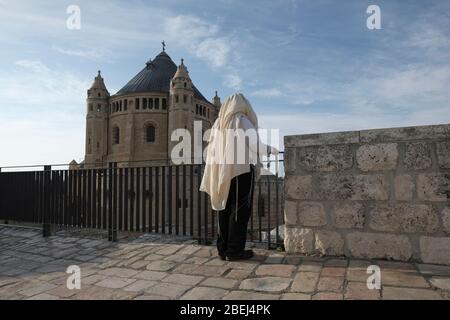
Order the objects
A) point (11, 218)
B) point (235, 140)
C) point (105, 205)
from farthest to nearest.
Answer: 1. point (11, 218)
2. point (105, 205)
3. point (235, 140)

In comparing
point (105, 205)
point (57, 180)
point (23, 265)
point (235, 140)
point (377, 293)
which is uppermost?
point (235, 140)

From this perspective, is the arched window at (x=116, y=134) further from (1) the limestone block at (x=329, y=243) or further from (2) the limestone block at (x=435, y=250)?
(2) the limestone block at (x=435, y=250)

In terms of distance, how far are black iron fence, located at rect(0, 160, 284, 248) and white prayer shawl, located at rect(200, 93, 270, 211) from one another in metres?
1.14

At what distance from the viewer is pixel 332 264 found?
12.1 ft

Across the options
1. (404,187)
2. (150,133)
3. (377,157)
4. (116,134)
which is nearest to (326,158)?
(377,157)

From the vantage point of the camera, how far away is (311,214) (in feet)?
13.6

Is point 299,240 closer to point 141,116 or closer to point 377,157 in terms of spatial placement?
point 377,157

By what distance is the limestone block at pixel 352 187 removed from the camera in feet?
12.7

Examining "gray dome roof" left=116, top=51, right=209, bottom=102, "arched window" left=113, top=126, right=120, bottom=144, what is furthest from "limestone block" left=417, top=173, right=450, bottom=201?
"arched window" left=113, top=126, right=120, bottom=144

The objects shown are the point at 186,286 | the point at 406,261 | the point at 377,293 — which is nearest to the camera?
the point at 377,293

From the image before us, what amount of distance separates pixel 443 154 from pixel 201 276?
295 cm
